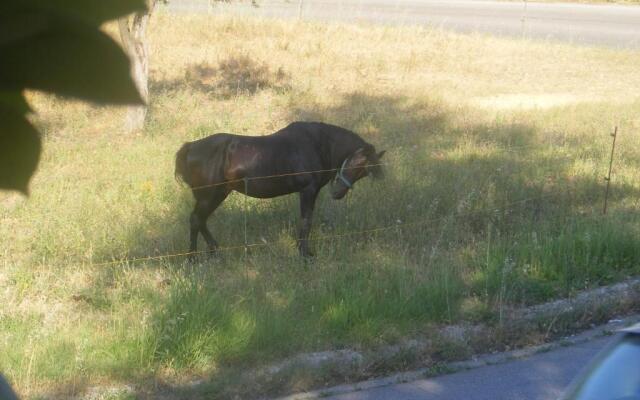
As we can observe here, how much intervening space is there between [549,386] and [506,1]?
2677 cm

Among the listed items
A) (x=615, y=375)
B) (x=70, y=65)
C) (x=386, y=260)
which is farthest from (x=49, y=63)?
(x=386, y=260)

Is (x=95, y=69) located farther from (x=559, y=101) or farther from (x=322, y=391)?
(x=559, y=101)

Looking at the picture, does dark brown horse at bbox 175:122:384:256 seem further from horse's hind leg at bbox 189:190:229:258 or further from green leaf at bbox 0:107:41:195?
green leaf at bbox 0:107:41:195

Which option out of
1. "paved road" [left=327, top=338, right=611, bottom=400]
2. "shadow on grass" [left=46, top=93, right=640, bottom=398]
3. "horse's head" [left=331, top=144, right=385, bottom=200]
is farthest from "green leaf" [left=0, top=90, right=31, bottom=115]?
"horse's head" [left=331, top=144, right=385, bottom=200]

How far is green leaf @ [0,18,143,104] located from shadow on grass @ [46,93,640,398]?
418 centimetres

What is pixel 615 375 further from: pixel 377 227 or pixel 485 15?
pixel 485 15

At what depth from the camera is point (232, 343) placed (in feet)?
16.8

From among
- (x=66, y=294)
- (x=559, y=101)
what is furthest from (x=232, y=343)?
(x=559, y=101)

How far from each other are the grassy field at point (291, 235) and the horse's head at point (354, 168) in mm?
445

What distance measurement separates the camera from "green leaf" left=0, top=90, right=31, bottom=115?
71 centimetres

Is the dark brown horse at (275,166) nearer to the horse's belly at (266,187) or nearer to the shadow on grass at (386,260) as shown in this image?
the horse's belly at (266,187)

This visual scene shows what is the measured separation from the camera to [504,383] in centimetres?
509

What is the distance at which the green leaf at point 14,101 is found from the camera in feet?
2.33

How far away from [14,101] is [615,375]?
238 centimetres
